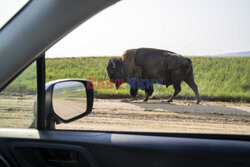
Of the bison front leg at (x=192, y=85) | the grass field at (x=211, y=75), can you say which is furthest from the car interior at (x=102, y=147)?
the bison front leg at (x=192, y=85)

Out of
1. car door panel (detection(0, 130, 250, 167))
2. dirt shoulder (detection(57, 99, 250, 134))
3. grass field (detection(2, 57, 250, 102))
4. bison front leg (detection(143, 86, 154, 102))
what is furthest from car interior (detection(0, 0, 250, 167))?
bison front leg (detection(143, 86, 154, 102))

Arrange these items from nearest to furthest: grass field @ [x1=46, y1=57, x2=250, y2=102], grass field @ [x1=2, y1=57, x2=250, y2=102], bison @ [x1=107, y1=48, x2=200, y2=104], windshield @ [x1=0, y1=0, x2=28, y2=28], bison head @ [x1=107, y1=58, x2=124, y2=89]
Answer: windshield @ [x1=0, y1=0, x2=28, y2=28] < grass field @ [x1=2, y1=57, x2=250, y2=102] < grass field @ [x1=46, y1=57, x2=250, y2=102] < bison head @ [x1=107, y1=58, x2=124, y2=89] < bison @ [x1=107, y1=48, x2=200, y2=104]

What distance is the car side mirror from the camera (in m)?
1.52

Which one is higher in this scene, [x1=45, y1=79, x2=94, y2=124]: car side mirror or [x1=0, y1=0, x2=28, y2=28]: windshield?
[x1=0, y1=0, x2=28, y2=28]: windshield

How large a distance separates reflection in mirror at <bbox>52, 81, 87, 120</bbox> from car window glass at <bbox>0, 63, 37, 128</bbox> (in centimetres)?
15

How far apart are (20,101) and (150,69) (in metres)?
5.43

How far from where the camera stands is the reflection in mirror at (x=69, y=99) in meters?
1.57

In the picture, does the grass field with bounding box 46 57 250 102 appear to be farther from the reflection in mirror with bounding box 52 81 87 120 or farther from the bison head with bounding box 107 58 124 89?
the reflection in mirror with bounding box 52 81 87 120

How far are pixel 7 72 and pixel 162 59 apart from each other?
555 cm

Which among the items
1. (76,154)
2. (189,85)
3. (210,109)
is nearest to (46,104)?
(76,154)

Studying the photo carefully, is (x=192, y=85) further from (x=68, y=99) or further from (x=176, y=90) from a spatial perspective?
(x=68, y=99)

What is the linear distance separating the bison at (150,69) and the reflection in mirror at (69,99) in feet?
11.6

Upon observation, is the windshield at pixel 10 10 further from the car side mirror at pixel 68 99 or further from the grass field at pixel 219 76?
the grass field at pixel 219 76

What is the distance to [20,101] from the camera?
140 centimetres
